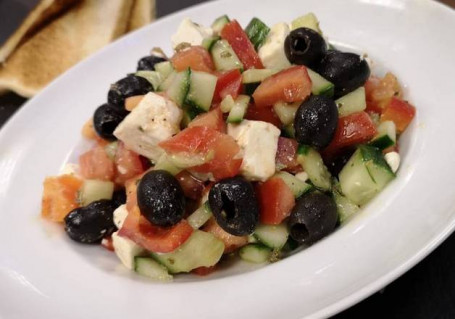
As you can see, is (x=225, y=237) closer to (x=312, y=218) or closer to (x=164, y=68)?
(x=312, y=218)

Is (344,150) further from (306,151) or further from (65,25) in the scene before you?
(65,25)

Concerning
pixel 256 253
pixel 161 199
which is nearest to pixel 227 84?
pixel 161 199

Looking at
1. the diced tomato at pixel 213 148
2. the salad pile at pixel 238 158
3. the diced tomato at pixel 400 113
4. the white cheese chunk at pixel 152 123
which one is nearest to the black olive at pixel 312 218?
the salad pile at pixel 238 158

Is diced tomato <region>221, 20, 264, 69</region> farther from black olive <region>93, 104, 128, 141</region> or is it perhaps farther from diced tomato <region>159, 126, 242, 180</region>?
black olive <region>93, 104, 128, 141</region>

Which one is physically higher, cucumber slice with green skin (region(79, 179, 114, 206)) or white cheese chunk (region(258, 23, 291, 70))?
white cheese chunk (region(258, 23, 291, 70))

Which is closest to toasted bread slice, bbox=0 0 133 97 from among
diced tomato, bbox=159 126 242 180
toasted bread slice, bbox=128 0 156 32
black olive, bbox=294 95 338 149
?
toasted bread slice, bbox=128 0 156 32
